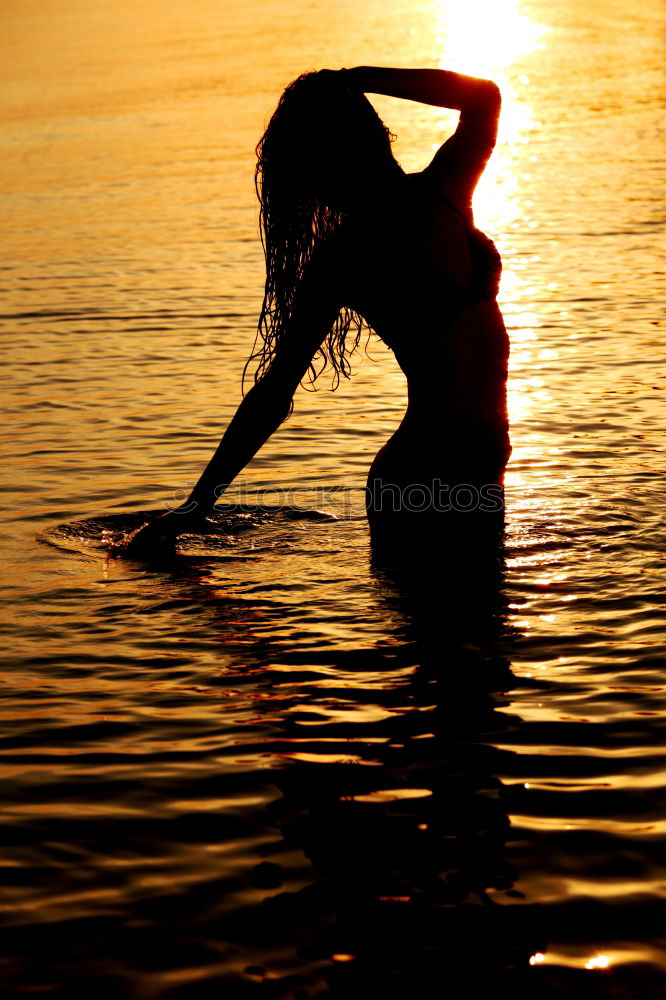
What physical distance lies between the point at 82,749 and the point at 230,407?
5.66 m

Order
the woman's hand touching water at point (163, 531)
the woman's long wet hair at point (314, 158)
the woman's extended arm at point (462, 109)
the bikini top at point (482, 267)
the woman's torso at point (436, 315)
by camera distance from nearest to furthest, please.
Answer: the woman's long wet hair at point (314, 158), the woman's torso at point (436, 315), the bikini top at point (482, 267), the woman's extended arm at point (462, 109), the woman's hand touching water at point (163, 531)

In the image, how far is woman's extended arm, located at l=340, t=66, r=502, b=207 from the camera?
5.16 m

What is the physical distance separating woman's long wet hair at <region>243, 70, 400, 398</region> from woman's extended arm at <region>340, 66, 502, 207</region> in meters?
0.26

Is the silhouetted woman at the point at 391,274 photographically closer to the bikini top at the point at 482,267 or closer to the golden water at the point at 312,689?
the bikini top at the point at 482,267

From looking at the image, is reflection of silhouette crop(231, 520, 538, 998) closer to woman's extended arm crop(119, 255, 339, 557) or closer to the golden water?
the golden water

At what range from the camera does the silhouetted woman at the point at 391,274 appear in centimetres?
483

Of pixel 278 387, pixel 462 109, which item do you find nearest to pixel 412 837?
pixel 278 387

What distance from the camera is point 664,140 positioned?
23.7m

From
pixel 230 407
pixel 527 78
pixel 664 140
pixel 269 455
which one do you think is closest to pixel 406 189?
pixel 269 455

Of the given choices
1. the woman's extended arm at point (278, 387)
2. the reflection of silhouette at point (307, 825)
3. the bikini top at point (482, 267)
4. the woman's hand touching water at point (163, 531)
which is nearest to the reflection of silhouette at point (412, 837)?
the reflection of silhouette at point (307, 825)

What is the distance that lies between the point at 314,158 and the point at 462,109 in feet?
2.42

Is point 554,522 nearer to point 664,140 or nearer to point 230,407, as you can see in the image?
point 230,407

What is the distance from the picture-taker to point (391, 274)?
4926 mm

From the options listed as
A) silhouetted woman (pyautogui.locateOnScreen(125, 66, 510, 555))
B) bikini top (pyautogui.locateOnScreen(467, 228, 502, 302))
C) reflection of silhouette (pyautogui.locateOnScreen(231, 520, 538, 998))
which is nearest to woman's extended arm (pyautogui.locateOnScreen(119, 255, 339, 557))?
silhouetted woman (pyautogui.locateOnScreen(125, 66, 510, 555))
